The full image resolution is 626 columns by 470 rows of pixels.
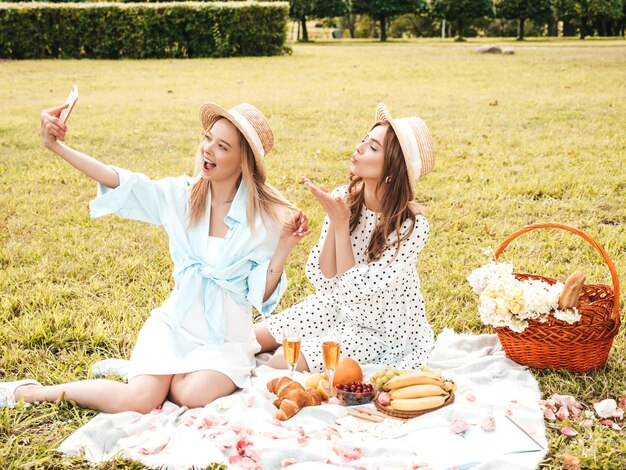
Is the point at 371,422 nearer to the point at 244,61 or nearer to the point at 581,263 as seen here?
the point at 581,263

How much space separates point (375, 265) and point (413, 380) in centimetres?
72

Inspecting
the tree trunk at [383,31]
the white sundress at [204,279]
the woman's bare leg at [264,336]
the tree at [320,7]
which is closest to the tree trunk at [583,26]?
the tree trunk at [383,31]

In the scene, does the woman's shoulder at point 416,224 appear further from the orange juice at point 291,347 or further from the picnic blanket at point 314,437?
the orange juice at point 291,347

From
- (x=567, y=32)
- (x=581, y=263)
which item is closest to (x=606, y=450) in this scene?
(x=581, y=263)

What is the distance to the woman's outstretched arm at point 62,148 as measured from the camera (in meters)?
3.38

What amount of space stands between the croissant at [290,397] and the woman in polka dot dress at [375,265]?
467 mm

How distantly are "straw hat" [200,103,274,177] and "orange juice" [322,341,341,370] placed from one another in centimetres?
111

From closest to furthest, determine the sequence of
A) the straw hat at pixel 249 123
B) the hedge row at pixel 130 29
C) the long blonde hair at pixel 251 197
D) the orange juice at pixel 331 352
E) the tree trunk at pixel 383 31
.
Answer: the orange juice at pixel 331 352 < the straw hat at pixel 249 123 < the long blonde hair at pixel 251 197 < the hedge row at pixel 130 29 < the tree trunk at pixel 383 31

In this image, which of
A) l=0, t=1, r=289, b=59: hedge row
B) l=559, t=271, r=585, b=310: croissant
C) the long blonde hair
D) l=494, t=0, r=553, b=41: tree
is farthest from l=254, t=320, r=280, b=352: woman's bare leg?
l=494, t=0, r=553, b=41: tree

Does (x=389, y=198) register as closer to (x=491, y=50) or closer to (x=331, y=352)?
(x=331, y=352)

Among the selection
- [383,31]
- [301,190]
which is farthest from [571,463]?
[383,31]

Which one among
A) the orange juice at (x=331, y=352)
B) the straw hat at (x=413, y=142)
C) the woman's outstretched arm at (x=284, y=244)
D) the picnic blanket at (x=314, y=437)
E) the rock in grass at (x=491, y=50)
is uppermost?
the rock in grass at (x=491, y=50)

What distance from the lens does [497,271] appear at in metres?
3.97

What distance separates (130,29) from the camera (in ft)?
68.8
